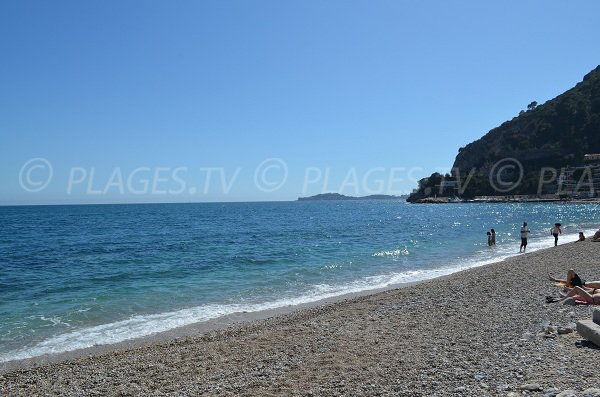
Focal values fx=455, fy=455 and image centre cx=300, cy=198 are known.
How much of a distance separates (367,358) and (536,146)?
16485cm

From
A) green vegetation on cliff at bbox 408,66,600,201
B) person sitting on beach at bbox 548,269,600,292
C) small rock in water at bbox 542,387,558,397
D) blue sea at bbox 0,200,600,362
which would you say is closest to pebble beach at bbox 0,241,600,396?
small rock in water at bbox 542,387,558,397

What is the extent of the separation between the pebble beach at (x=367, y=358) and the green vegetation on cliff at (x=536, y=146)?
484 feet

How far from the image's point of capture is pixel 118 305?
16.5 m

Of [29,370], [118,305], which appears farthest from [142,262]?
[29,370]

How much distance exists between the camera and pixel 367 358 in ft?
27.1

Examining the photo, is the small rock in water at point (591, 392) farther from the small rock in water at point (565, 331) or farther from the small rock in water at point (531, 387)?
the small rock in water at point (565, 331)

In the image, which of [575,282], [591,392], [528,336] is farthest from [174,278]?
[591,392]

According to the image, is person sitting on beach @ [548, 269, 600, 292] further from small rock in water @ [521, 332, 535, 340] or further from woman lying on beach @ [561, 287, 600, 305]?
small rock in water @ [521, 332, 535, 340]

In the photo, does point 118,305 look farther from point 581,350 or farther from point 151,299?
point 581,350

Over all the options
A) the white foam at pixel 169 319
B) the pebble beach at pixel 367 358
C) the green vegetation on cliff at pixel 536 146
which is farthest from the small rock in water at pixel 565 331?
the green vegetation on cliff at pixel 536 146

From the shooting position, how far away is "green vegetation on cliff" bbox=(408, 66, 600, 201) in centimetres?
13875

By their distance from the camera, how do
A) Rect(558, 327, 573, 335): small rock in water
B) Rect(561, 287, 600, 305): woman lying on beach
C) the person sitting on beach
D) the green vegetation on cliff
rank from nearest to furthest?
Rect(558, 327, 573, 335): small rock in water, Rect(561, 287, 600, 305): woman lying on beach, the person sitting on beach, the green vegetation on cliff

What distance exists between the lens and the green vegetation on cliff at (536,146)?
138750 millimetres

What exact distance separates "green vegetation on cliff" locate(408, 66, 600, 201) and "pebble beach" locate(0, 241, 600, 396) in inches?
5803
